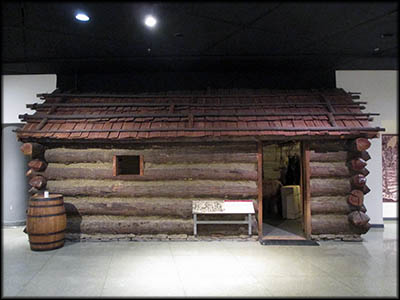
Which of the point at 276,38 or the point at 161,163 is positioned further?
the point at 161,163

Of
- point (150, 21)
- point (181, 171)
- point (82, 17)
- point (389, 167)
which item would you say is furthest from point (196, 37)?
point (389, 167)

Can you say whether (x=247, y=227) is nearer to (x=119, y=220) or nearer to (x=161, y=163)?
(x=161, y=163)

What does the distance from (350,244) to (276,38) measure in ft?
15.2

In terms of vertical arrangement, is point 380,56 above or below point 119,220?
above

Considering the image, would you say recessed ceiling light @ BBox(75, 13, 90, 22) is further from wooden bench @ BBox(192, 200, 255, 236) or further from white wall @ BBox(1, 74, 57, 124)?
wooden bench @ BBox(192, 200, 255, 236)

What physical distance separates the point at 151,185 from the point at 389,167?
282 inches

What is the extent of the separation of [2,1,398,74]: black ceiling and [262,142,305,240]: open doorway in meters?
3.88

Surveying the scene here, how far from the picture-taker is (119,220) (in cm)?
672

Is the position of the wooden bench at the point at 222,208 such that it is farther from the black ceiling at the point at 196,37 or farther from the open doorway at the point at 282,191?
the black ceiling at the point at 196,37

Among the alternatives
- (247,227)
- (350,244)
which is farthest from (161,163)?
(350,244)

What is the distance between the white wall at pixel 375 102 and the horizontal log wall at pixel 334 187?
1.71 metres

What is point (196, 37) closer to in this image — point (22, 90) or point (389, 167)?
point (22, 90)

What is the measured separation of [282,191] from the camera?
9.80 meters

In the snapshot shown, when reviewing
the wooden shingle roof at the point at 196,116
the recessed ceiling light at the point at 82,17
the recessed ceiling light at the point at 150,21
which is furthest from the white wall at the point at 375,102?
the recessed ceiling light at the point at 82,17
